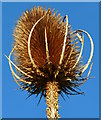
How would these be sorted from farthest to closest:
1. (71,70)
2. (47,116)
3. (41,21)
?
(41,21) → (71,70) → (47,116)

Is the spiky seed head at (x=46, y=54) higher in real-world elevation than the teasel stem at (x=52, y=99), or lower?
higher

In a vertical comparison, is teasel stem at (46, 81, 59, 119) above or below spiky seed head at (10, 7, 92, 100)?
below

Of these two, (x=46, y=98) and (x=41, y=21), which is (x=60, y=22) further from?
(x=46, y=98)

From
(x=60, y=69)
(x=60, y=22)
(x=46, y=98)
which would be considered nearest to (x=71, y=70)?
(x=60, y=69)

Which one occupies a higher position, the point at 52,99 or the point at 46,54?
the point at 46,54
